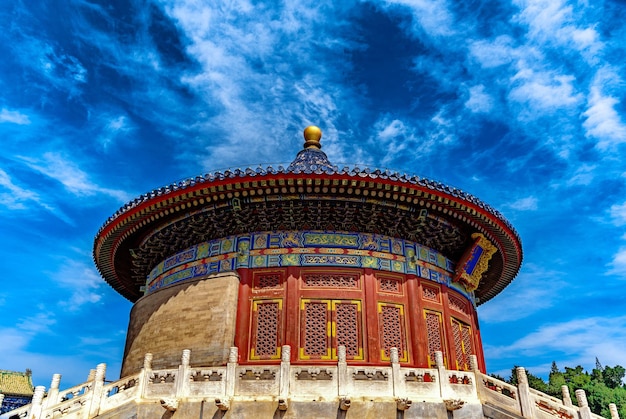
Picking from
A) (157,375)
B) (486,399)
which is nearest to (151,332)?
(157,375)

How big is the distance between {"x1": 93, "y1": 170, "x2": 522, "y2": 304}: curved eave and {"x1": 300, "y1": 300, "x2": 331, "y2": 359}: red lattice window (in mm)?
2911

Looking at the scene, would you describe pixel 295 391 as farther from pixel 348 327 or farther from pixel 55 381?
pixel 55 381

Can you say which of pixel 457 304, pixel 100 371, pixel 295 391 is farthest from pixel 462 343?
pixel 100 371

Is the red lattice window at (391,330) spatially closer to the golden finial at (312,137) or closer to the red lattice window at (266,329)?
the red lattice window at (266,329)

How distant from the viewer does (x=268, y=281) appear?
14.5 meters

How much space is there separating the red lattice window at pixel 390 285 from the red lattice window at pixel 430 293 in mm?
906

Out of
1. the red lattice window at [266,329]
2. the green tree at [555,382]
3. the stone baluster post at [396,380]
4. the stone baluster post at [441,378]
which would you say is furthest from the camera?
the green tree at [555,382]

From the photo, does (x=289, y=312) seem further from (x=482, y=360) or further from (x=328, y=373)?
(x=482, y=360)

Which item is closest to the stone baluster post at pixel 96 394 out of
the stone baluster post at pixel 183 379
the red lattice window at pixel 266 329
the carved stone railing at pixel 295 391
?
the carved stone railing at pixel 295 391

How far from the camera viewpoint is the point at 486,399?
37.7 feet

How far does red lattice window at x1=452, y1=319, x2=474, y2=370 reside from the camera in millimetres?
15477

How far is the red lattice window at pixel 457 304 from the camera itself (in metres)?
16.3

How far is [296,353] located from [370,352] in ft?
6.07

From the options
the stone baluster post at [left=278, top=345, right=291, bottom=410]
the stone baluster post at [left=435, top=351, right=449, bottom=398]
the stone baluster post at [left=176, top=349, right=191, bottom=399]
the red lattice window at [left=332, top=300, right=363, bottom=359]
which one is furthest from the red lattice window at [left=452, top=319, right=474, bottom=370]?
the stone baluster post at [left=176, top=349, right=191, bottom=399]
